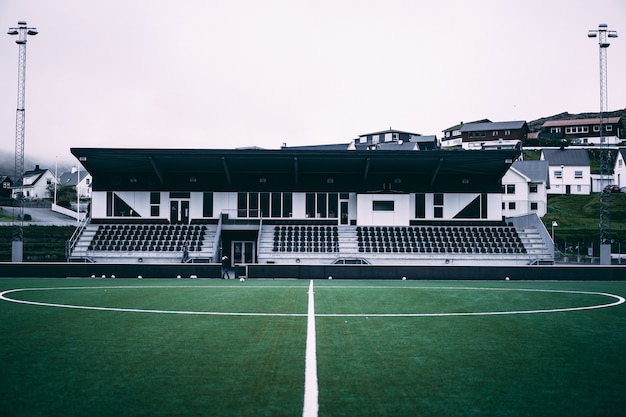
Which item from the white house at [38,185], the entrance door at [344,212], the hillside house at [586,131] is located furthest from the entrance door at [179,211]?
the hillside house at [586,131]

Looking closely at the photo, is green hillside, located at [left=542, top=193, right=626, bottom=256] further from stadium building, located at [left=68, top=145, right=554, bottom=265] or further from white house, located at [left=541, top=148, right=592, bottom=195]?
stadium building, located at [left=68, top=145, right=554, bottom=265]

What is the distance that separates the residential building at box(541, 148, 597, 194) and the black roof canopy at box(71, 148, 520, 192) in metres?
59.4

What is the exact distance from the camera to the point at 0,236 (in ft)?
234

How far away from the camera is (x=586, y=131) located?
136000 mm

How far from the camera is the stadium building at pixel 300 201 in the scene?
48750 millimetres

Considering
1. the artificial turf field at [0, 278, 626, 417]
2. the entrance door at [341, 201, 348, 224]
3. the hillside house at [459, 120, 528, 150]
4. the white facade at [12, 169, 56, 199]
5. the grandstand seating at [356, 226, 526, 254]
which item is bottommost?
the artificial turf field at [0, 278, 626, 417]

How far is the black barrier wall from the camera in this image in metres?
37.1

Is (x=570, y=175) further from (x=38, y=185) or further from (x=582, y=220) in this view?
(x=38, y=185)

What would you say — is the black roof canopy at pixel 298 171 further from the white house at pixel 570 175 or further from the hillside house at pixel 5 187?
the hillside house at pixel 5 187

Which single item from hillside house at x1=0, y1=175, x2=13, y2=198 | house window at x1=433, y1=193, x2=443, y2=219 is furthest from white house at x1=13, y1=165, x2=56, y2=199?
house window at x1=433, y1=193, x2=443, y2=219

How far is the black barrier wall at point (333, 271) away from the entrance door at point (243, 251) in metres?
14.3

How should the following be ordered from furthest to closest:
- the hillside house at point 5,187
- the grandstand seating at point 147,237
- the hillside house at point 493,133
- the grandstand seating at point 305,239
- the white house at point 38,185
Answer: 1. the hillside house at point 5,187
2. the hillside house at point 493,133
3. the white house at point 38,185
4. the grandstand seating at point 305,239
5. the grandstand seating at point 147,237

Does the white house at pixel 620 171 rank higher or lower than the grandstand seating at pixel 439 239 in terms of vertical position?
higher

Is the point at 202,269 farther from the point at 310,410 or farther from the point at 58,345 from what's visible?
the point at 310,410
